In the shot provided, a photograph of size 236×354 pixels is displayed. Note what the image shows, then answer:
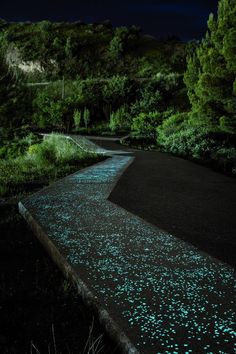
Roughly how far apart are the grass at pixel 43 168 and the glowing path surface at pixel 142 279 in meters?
2.92

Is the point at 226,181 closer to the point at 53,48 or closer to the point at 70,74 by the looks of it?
the point at 70,74

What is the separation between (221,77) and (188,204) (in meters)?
10.6

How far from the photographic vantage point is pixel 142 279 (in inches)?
101

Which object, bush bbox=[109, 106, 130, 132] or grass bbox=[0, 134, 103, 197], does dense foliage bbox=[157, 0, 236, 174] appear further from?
bush bbox=[109, 106, 130, 132]

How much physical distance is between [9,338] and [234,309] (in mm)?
1292

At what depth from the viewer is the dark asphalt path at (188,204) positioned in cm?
352

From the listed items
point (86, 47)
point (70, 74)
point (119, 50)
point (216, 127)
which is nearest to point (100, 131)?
point (216, 127)

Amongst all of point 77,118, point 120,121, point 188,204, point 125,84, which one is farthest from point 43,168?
point 125,84

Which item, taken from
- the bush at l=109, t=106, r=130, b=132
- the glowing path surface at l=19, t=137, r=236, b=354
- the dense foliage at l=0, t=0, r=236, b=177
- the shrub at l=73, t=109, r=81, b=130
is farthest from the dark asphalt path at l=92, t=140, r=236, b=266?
the shrub at l=73, t=109, r=81, b=130

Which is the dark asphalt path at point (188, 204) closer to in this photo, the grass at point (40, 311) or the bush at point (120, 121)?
the grass at point (40, 311)

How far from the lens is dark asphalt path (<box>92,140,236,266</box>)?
3516mm

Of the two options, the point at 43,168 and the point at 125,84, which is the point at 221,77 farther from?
the point at 125,84

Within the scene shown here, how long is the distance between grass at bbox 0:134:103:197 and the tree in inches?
222

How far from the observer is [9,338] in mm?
2131
